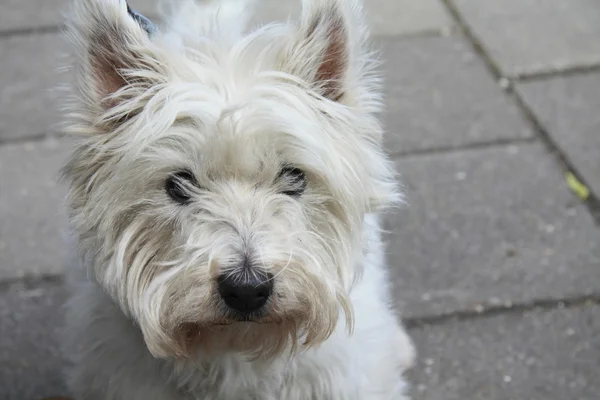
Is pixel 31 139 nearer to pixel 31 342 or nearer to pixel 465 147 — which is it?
pixel 31 342

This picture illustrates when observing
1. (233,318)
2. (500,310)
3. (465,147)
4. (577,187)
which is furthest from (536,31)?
(233,318)

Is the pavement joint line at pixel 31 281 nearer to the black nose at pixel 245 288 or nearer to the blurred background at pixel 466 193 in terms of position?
the blurred background at pixel 466 193

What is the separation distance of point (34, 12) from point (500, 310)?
11.9 feet

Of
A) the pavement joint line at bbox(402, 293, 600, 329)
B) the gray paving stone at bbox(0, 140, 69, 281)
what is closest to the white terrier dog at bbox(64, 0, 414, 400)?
the pavement joint line at bbox(402, 293, 600, 329)

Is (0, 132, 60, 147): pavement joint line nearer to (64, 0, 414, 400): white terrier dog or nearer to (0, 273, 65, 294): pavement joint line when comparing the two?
(0, 273, 65, 294): pavement joint line

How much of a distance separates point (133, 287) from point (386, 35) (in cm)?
333

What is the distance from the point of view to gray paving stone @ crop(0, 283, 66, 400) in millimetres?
3225

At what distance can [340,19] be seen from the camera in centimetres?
235

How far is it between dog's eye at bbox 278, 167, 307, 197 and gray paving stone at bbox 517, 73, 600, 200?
83.9 inches

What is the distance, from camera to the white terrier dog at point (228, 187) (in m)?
2.16

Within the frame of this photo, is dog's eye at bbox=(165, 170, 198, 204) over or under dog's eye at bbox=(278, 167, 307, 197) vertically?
over

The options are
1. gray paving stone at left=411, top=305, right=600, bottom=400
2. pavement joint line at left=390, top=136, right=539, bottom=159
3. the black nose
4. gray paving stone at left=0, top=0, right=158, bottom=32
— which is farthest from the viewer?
gray paving stone at left=0, top=0, right=158, bottom=32

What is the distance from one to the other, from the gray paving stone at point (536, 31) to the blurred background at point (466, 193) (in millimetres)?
11

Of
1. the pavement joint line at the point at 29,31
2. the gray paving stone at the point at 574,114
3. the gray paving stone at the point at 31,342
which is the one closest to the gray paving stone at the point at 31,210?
the gray paving stone at the point at 31,342
